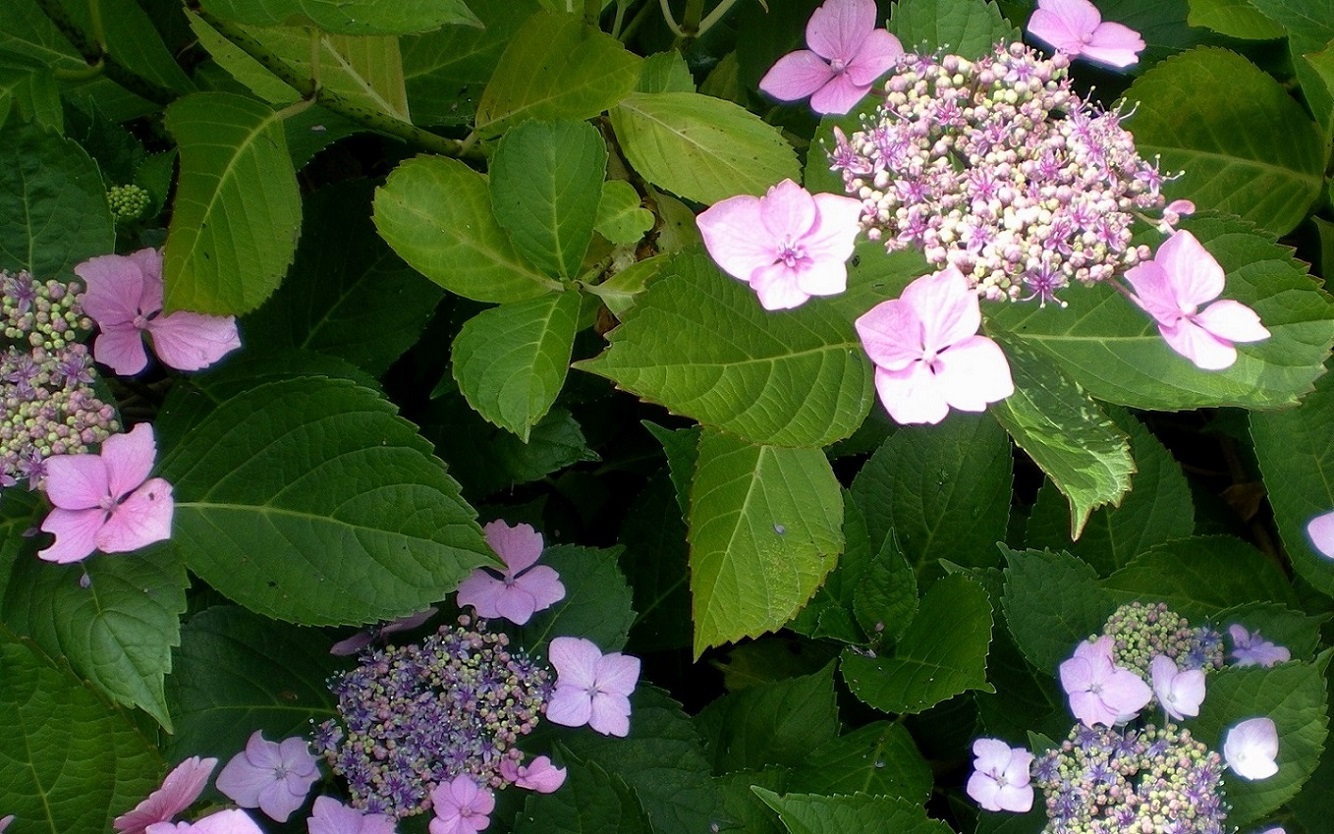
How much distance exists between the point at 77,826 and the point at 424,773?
0.36 meters

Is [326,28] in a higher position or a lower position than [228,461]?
higher

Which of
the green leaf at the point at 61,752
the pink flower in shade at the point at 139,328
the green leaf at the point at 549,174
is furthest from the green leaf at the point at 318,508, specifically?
the green leaf at the point at 549,174

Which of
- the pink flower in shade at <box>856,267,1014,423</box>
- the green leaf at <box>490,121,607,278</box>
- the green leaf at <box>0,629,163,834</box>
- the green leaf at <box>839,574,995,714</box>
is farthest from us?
the green leaf at <box>839,574,995,714</box>

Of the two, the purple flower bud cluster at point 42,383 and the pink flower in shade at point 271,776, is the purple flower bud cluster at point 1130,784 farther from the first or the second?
the purple flower bud cluster at point 42,383

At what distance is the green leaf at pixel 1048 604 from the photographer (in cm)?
135

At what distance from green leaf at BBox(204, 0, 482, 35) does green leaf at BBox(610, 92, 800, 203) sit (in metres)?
0.31

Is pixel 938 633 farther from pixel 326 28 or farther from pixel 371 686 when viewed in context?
pixel 326 28

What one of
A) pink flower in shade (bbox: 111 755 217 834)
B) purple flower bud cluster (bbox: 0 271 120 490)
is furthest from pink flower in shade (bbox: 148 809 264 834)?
purple flower bud cluster (bbox: 0 271 120 490)

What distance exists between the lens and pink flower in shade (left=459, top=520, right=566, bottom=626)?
1.37 metres

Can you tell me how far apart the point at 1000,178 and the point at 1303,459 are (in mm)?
753

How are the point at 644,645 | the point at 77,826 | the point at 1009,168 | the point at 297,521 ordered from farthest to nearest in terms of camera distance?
1. the point at 644,645
2. the point at 297,521
3. the point at 77,826
4. the point at 1009,168

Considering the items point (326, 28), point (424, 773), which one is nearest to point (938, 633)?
point (424, 773)

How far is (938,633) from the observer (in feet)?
4.53

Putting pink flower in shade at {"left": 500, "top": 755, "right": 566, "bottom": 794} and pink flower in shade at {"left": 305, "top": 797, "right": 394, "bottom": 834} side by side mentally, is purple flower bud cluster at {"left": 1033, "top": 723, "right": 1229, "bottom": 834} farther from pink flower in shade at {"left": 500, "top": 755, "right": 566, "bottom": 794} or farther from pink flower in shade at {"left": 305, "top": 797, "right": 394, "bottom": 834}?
pink flower in shade at {"left": 305, "top": 797, "right": 394, "bottom": 834}
